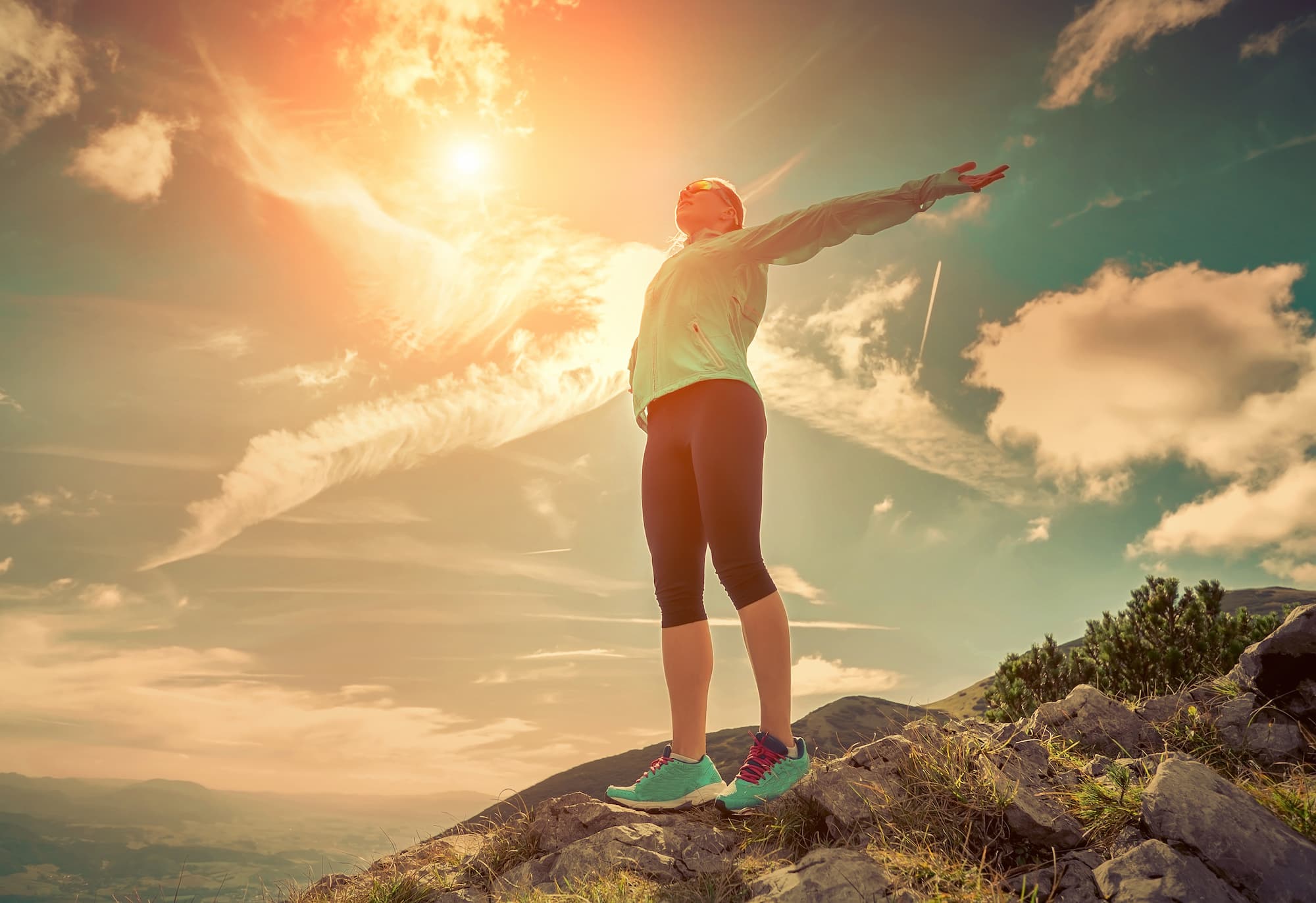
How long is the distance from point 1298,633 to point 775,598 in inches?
124

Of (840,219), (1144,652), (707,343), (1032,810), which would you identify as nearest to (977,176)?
(840,219)

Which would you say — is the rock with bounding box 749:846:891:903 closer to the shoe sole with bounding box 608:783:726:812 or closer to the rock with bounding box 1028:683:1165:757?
the shoe sole with bounding box 608:783:726:812

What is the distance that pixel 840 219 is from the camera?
4445 millimetres

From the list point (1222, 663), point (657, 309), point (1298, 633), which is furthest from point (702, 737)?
Answer: point (1222, 663)

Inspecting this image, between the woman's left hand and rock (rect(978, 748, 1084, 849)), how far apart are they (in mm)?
2888

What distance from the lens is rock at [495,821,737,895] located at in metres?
3.64

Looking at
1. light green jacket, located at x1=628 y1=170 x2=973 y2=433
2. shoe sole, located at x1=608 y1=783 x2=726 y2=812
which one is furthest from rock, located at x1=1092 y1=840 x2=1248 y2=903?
light green jacket, located at x1=628 y1=170 x2=973 y2=433

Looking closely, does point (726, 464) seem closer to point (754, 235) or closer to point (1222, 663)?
point (754, 235)

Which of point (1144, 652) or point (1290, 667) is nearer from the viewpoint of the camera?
point (1290, 667)

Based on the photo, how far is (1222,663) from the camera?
928 centimetres

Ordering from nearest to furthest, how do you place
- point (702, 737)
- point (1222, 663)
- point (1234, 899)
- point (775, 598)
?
point (1234, 899) → point (775, 598) → point (702, 737) → point (1222, 663)

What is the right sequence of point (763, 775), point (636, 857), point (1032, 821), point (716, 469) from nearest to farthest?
point (1032, 821), point (636, 857), point (763, 775), point (716, 469)

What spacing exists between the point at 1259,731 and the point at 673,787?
327cm

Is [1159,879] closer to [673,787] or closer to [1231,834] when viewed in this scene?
[1231,834]
